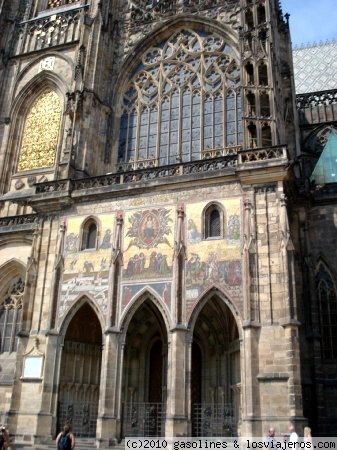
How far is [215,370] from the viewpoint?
16.0 meters

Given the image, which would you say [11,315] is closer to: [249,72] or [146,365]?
[146,365]

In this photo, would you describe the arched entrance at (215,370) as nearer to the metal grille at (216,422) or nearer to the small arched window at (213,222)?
the metal grille at (216,422)

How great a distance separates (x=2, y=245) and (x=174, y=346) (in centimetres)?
914

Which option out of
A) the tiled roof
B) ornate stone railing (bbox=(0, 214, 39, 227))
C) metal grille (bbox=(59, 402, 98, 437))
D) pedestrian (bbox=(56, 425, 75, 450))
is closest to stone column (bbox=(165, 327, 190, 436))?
metal grille (bbox=(59, 402, 98, 437))

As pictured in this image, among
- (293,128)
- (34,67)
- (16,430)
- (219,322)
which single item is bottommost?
(16,430)

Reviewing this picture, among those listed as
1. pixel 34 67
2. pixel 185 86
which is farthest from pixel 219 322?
pixel 34 67

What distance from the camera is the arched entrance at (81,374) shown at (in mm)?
15164

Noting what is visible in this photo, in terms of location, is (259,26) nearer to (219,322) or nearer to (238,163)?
(238,163)

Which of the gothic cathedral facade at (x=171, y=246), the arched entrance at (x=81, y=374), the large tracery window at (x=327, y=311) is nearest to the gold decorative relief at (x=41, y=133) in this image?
the gothic cathedral facade at (x=171, y=246)

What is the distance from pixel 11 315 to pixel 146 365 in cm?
565

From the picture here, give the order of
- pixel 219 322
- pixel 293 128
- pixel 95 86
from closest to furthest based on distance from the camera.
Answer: pixel 219 322
pixel 293 128
pixel 95 86

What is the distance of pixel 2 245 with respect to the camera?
19.6 metres

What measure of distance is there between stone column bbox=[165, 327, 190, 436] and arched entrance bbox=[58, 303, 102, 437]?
341 cm

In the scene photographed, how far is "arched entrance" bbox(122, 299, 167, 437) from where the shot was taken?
15.8 metres
